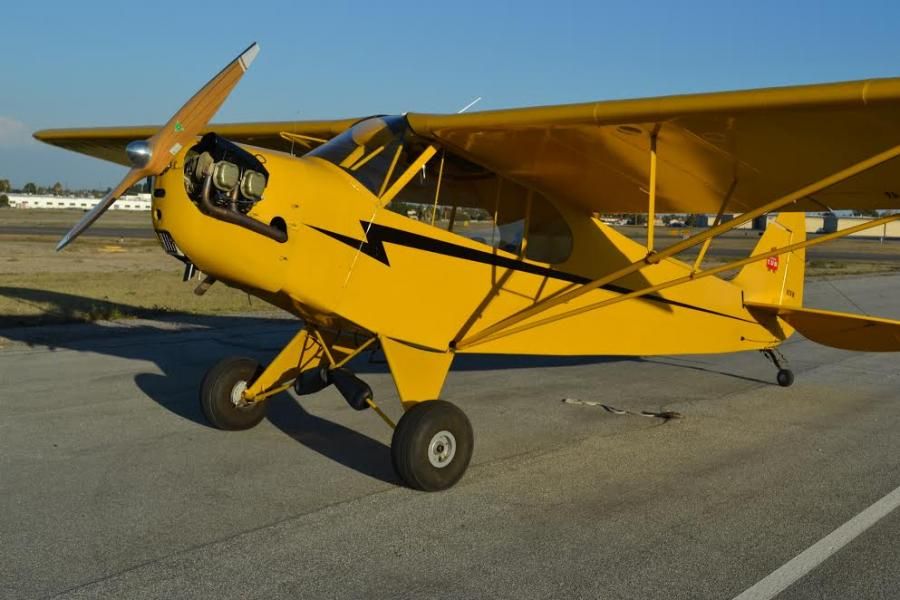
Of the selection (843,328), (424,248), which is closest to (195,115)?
(424,248)

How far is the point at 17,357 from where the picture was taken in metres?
Answer: 9.17

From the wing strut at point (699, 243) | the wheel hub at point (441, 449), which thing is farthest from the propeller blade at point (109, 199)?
the wing strut at point (699, 243)

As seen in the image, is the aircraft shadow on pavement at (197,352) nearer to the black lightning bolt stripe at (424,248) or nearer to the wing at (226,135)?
the black lightning bolt stripe at (424,248)

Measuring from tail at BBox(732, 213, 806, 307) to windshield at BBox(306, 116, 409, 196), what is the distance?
520 centimetres

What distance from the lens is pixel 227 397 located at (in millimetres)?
6238

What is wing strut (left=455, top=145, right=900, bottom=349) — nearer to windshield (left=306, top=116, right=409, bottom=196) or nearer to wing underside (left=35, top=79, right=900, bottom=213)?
wing underside (left=35, top=79, right=900, bottom=213)

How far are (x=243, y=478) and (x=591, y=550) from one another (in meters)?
2.29

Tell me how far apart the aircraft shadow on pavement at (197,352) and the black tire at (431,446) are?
0.36 m

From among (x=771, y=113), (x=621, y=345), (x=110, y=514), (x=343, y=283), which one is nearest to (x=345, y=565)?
(x=110, y=514)

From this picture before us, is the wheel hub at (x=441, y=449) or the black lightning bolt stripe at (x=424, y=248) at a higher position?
the black lightning bolt stripe at (x=424, y=248)

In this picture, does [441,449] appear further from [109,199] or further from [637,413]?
[637,413]

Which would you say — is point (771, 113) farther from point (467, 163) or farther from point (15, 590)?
point (15, 590)

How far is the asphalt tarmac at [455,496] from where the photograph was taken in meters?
3.75

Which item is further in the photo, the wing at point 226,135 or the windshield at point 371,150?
the wing at point 226,135
